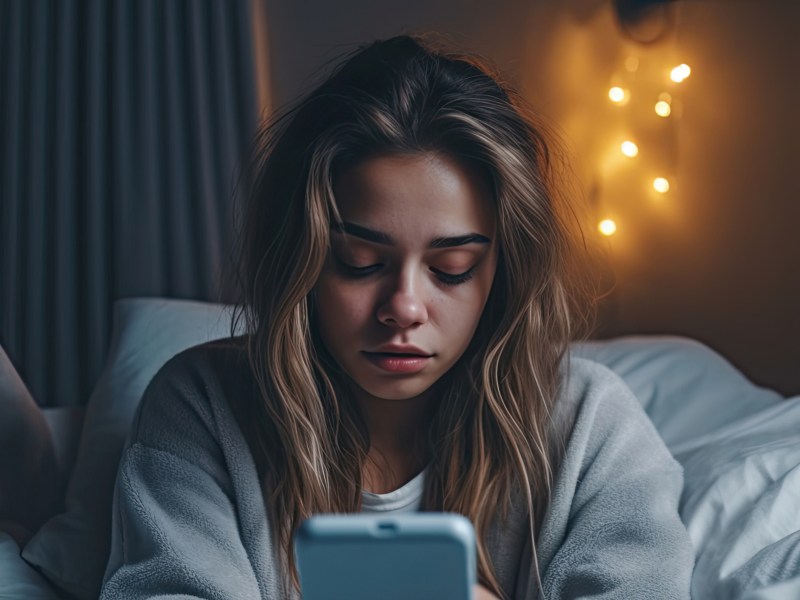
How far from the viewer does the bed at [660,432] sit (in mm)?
1098

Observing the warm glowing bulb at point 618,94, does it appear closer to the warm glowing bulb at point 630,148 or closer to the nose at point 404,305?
the warm glowing bulb at point 630,148

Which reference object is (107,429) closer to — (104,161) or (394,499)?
(394,499)

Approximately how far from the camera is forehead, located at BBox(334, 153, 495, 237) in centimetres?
105

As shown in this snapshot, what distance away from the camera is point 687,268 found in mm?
2105

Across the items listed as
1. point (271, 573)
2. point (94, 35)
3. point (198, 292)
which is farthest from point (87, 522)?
point (94, 35)

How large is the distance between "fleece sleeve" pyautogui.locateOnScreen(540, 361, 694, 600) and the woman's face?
0.77 ft

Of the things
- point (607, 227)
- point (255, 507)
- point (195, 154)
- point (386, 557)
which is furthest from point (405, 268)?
point (607, 227)

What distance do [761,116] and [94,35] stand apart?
1.40 metres

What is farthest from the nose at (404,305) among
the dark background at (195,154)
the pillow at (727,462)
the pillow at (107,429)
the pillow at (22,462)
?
the dark background at (195,154)

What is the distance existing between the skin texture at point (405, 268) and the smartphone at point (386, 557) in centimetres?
40

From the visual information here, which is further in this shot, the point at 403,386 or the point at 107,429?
the point at 107,429

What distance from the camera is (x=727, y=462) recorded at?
123 cm

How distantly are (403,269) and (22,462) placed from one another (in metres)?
0.75

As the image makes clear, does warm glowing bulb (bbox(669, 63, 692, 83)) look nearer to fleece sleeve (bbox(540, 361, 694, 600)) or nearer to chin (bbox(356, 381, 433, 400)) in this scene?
fleece sleeve (bbox(540, 361, 694, 600))
